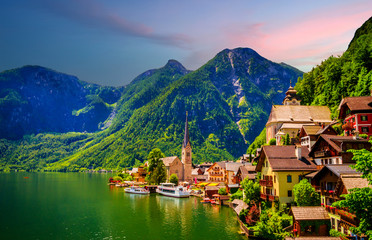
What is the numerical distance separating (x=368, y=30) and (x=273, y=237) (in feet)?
401

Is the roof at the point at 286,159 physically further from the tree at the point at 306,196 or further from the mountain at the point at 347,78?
the mountain at the point at 347,78

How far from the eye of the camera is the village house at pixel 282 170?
2031 inches

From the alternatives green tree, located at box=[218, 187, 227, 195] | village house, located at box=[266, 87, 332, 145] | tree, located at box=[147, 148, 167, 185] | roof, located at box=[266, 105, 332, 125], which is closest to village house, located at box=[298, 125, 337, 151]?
village house, located at box=[266, 87, 332, 145]

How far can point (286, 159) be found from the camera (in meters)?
54.3

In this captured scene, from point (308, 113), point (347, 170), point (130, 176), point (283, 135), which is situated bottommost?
point (130, 176)

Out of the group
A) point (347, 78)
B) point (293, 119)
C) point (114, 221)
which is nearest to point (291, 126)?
point (293, 119)

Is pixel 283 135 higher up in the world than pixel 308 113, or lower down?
lower down

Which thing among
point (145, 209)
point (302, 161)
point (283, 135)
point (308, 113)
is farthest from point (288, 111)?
point (145, 209)

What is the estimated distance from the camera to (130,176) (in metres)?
191

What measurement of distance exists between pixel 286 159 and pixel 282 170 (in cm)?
343

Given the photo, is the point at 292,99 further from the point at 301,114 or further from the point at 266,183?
the point at 266,183

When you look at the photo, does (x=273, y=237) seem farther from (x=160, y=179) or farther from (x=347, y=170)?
(x=160, y=179)

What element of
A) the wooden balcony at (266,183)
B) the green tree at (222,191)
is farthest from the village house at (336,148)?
the green tree at (222,191)

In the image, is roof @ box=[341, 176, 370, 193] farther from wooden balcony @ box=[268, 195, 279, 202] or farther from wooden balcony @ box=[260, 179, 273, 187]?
wooden balcony @ box=[260, 179, 273, 187]
